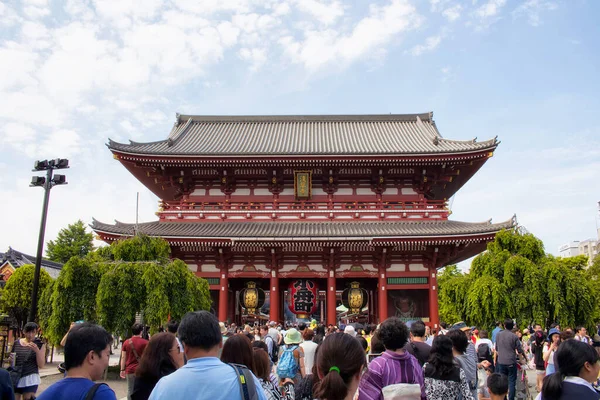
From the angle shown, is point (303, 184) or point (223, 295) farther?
point (303, 184)

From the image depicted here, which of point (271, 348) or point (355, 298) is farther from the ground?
point (355, 298)

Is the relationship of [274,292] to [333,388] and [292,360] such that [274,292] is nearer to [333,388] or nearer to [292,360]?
[292,360]

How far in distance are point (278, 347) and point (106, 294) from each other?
5.32 meters

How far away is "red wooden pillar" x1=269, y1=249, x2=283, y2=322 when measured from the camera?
22.7m

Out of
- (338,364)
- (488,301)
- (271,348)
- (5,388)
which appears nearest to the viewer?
(338,364)

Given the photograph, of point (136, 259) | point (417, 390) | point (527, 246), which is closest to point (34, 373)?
point (417, 390)

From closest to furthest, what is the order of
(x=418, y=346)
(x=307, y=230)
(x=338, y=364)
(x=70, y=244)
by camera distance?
(x=338, y=364) < (x=418, y=346) < (x=307, y=230) < (x=70, y=244)

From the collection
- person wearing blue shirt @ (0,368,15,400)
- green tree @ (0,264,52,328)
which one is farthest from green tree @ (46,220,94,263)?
person wearing blue shirt @ (0,368,15,400)

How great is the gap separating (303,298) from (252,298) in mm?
2507

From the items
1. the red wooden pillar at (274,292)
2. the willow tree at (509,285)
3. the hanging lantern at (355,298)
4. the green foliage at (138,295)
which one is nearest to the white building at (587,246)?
the hanging lantern at (355,298)

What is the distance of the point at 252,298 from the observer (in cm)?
2372

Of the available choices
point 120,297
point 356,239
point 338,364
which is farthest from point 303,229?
point 338,364

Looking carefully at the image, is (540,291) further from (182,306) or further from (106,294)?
(106,294)

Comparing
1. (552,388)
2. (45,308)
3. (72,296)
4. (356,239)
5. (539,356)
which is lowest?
(539,356)
